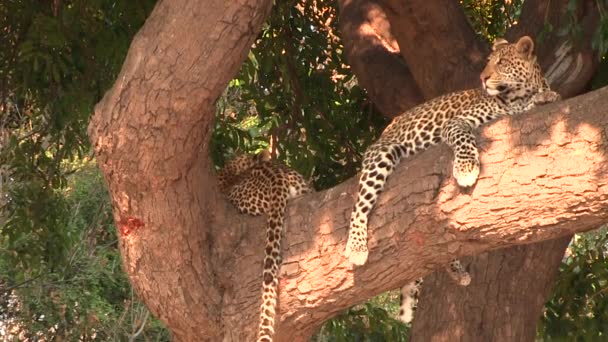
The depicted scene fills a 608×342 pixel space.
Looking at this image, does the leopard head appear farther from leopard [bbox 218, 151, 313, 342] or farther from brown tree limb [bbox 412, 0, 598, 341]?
leopard [bbox 218, 151, 313, 342]

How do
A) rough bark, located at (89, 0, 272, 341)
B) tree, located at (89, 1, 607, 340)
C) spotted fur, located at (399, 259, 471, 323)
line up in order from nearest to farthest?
tree, located at (89, 1, 607, 340) → rough bark, located at (89, 0, 272, 341) → spotted fur, located at (399, 259, 471, 323)

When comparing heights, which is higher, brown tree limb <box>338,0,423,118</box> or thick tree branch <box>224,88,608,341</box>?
brown tree limb <box>338,0,423,118</box>

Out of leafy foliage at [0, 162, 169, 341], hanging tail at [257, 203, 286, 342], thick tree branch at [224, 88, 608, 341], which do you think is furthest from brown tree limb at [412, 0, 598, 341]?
leafy foliage at [0, 162, 169, 341]

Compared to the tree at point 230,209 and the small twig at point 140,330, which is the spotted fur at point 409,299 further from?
the small twig at point 140,330

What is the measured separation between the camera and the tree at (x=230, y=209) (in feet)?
18.1

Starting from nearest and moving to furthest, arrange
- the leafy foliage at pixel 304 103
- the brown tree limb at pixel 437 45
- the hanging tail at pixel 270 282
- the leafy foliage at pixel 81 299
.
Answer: the hanging tail at pixel 270 282 < the brown tree limb at pixel 437 45 < the leafy foliage at pixel 304 103 < the leafy foliage at pixel 81 299

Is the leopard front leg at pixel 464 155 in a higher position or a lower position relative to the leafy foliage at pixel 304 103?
lower

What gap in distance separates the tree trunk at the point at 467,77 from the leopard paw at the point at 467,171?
2.24 metres

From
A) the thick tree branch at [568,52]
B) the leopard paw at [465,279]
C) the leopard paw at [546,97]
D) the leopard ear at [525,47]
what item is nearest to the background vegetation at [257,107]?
the thick tree branch at [568,52]

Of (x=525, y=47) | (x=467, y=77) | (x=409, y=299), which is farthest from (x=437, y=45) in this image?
(x=409, y=299)

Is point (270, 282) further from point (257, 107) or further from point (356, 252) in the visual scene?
point (257, 107)

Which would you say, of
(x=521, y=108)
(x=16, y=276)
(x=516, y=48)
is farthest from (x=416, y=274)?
(x=16, y=276)

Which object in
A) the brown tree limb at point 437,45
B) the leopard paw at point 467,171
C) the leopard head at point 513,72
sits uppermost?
the brown tree limb at point 437,45

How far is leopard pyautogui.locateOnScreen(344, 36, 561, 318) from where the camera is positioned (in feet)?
19.4
